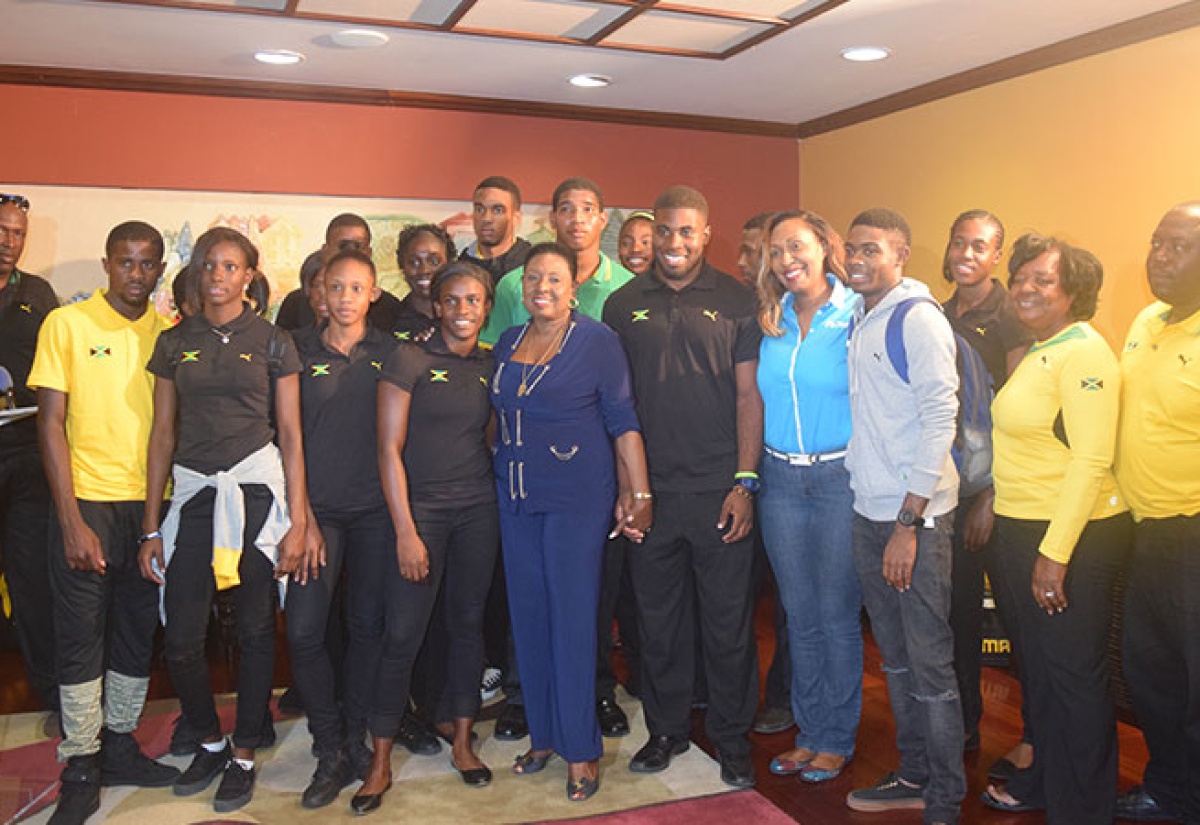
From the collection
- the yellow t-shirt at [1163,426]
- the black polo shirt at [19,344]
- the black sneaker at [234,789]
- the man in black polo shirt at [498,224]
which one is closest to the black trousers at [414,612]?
the black sneaker at [234,789]

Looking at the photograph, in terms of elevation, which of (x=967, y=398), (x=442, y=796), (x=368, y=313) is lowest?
(x=442, y=796)

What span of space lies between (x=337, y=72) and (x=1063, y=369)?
13.2 ft

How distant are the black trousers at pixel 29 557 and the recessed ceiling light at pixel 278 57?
2.21 metres

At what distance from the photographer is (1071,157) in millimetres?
4883

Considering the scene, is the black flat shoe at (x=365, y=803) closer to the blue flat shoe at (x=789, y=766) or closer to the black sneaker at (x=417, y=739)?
the black sneaker at (x=417, y=739)

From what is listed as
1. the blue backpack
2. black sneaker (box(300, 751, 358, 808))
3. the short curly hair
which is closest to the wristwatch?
the blue backpack

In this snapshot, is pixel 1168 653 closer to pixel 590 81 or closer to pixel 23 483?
pixel 23 483

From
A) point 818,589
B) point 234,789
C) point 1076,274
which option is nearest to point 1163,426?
point 1076,274

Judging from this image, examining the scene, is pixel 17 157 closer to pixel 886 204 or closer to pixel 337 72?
pixel 337 72

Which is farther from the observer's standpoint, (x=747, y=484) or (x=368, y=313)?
(x=368, y=313)

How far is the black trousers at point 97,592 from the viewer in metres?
3.16

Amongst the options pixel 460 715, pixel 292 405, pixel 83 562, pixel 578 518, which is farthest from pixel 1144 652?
pixel 83 562

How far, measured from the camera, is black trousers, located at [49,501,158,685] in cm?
316

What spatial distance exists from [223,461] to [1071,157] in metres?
3.98
